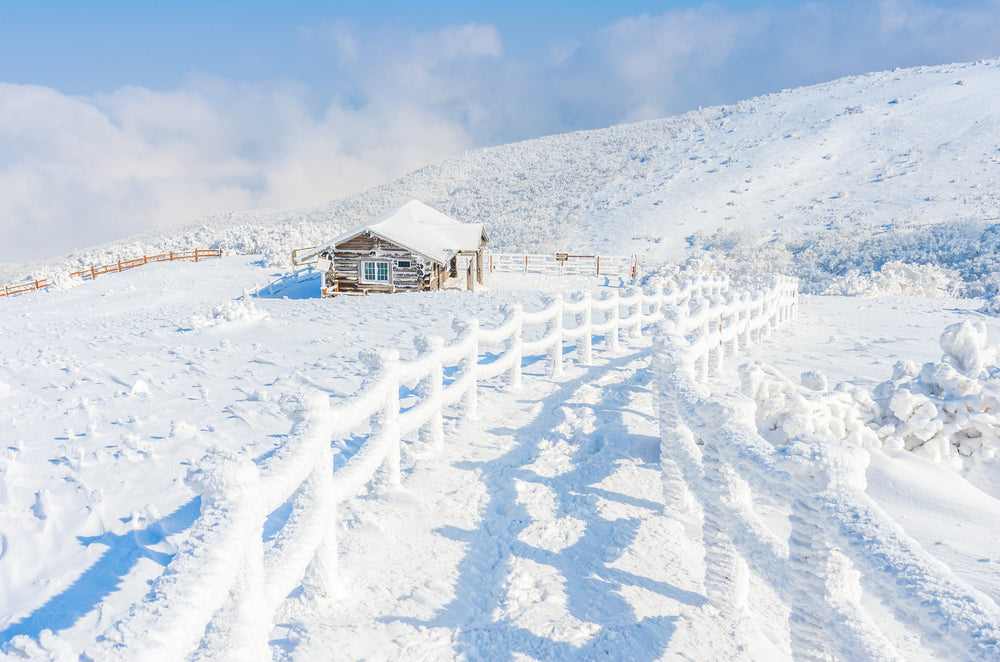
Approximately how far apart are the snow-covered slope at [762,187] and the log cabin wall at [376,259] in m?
12.1

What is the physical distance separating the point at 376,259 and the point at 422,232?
3090 mm

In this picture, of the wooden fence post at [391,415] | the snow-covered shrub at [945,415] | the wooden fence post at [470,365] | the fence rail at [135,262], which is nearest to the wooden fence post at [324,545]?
the wooden fence post at [391,415]

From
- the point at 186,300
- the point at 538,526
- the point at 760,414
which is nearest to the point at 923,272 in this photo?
the point at 760,414

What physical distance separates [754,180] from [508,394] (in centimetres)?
5838

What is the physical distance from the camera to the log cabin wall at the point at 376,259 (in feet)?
88.8

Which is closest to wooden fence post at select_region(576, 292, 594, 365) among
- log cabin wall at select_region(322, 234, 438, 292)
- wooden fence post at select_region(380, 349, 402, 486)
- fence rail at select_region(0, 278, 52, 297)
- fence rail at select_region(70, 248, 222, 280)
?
wooden fence post at select_region(380, 349, 402, 486)

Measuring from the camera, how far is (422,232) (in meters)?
29.2

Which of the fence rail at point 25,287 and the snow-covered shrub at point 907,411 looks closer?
the snow-covered shrub at point 907,411

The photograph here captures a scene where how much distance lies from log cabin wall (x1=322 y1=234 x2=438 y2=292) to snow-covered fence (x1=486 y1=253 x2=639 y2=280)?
8392 mm

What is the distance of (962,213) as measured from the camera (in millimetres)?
39188

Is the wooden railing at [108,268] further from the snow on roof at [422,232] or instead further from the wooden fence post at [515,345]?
the wooden fence post at [515,345]

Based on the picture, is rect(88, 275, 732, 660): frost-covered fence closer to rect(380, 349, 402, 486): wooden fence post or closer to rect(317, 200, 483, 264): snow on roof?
rect(380, 349, 402, 486): wooden fence post

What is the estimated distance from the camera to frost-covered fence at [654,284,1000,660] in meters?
2.00

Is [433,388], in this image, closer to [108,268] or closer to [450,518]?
[450,518]
